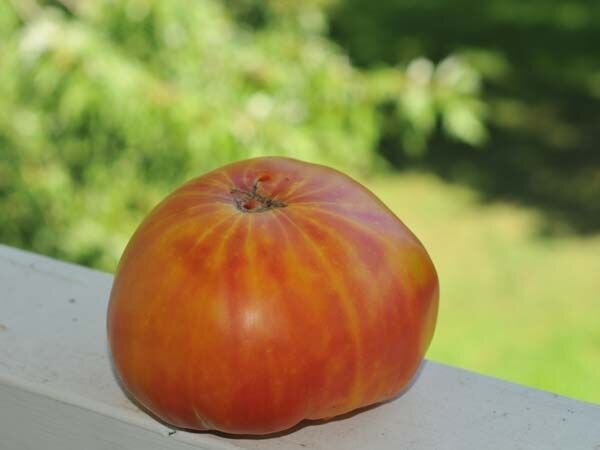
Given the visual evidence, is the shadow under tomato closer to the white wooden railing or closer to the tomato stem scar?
the white wooden railing

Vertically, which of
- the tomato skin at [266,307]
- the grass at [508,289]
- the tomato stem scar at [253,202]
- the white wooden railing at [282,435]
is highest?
the tomato stem scar at [253,202]

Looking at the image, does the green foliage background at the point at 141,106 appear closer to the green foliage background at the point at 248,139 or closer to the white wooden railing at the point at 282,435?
the green foliage background at the point at 248,139

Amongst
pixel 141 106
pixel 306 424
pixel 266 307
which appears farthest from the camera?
pixel 141 106

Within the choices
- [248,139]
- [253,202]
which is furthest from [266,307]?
[248,139]

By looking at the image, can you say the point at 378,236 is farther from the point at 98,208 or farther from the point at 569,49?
the point at 569,49

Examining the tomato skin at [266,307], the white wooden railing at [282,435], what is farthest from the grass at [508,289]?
the tomato skin at [266,307]

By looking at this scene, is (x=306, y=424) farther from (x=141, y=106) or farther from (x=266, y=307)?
(x=141, y=106)

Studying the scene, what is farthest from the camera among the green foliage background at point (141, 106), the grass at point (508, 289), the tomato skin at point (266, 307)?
the grass at point (508, 289)

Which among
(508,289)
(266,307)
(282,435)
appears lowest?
(508,289)
